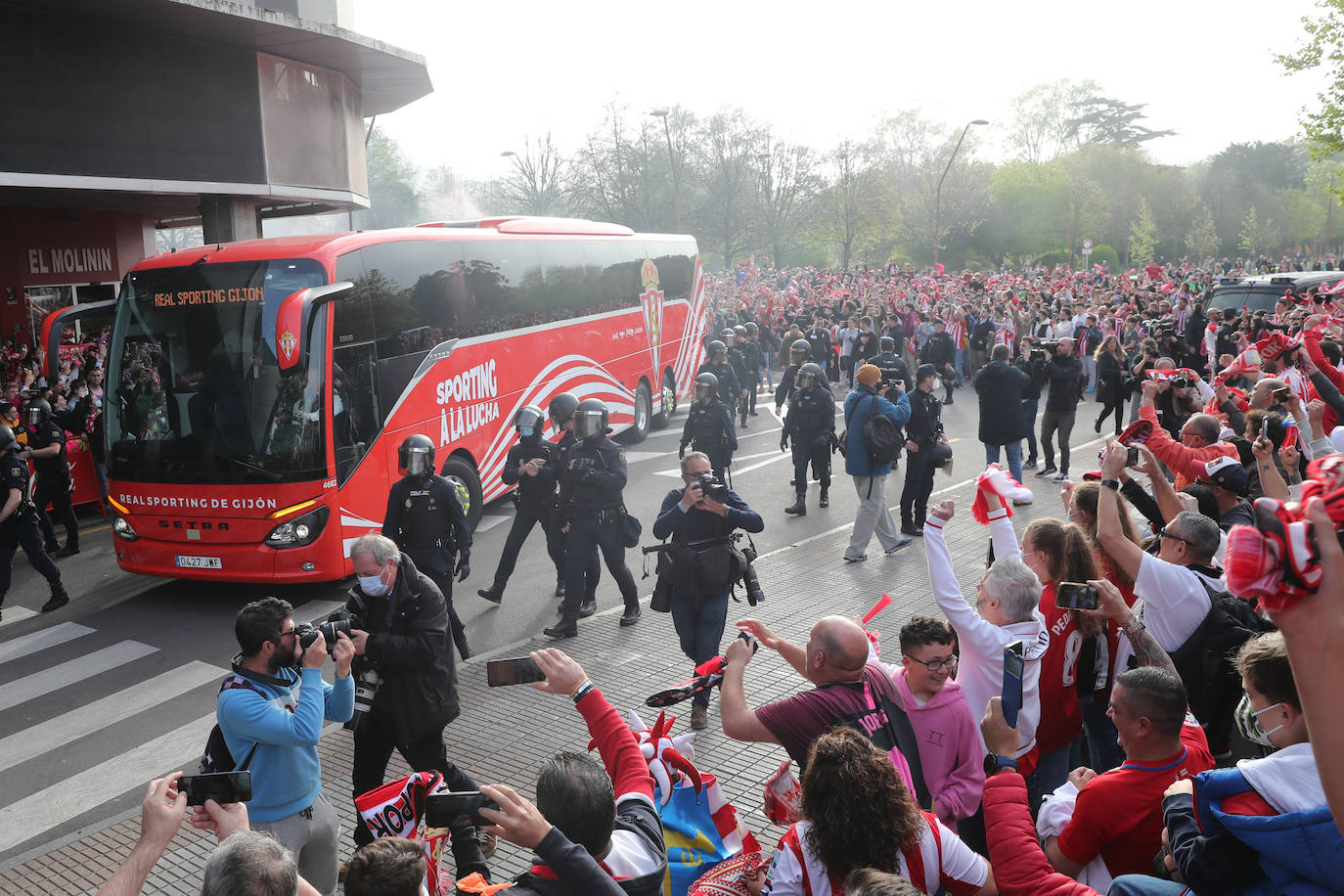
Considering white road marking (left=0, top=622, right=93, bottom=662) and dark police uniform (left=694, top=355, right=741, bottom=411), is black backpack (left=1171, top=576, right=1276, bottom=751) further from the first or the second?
dark police uniform (left=694, top=355, right=741, bottom=411)

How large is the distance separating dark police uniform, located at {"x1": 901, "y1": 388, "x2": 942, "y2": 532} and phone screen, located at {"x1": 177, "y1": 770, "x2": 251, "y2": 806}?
841cm

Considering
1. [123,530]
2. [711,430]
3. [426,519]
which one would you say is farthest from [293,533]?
[711,430]

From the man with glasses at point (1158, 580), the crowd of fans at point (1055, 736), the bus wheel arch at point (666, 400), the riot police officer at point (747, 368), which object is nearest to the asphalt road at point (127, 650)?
the crowd of fans at point (1055, 736)

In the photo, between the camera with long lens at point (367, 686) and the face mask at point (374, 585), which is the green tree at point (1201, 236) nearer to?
the face mask at point (374, 585)

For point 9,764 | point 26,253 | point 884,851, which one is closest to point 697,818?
point 884,851

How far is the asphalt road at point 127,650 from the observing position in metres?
6.07

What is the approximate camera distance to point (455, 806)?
101 inches

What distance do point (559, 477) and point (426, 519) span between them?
150cm

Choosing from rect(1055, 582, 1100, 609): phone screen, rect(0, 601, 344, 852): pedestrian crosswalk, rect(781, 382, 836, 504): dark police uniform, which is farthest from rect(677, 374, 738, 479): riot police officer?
rect(1055, 582, 1100, 609): phone screen

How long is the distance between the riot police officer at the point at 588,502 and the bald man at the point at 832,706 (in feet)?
14.9

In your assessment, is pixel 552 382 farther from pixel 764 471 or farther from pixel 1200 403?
pixel 1200 403

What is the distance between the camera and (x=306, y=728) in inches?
146

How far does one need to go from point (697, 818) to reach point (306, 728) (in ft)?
5.02

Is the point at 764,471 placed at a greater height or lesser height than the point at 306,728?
lesser
